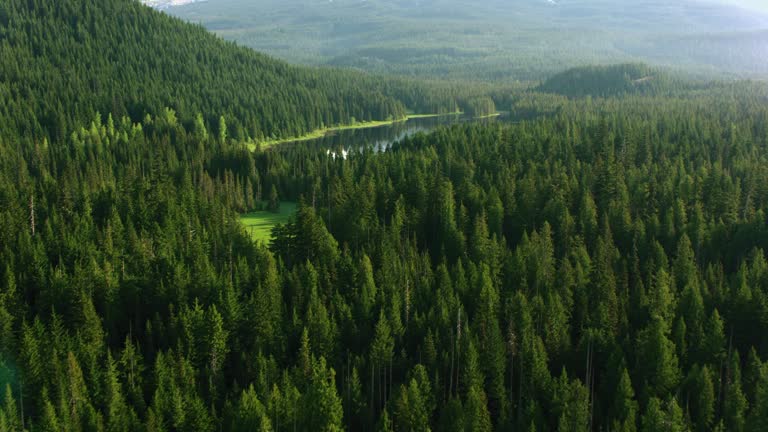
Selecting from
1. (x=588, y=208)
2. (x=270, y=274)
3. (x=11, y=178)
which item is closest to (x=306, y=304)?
(x=270, y=274)

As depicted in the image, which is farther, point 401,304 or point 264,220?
point 264,220

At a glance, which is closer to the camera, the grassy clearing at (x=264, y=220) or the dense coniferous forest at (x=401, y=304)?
the dense coniferous forest at (x=401, y=304)

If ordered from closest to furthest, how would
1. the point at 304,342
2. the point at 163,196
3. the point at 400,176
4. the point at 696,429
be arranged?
the point at 696,429
the point at 304,342
the point at 163,196
the point at 400,176

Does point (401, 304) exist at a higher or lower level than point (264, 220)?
lower

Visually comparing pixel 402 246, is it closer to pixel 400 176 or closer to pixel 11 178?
pixel 400 176
